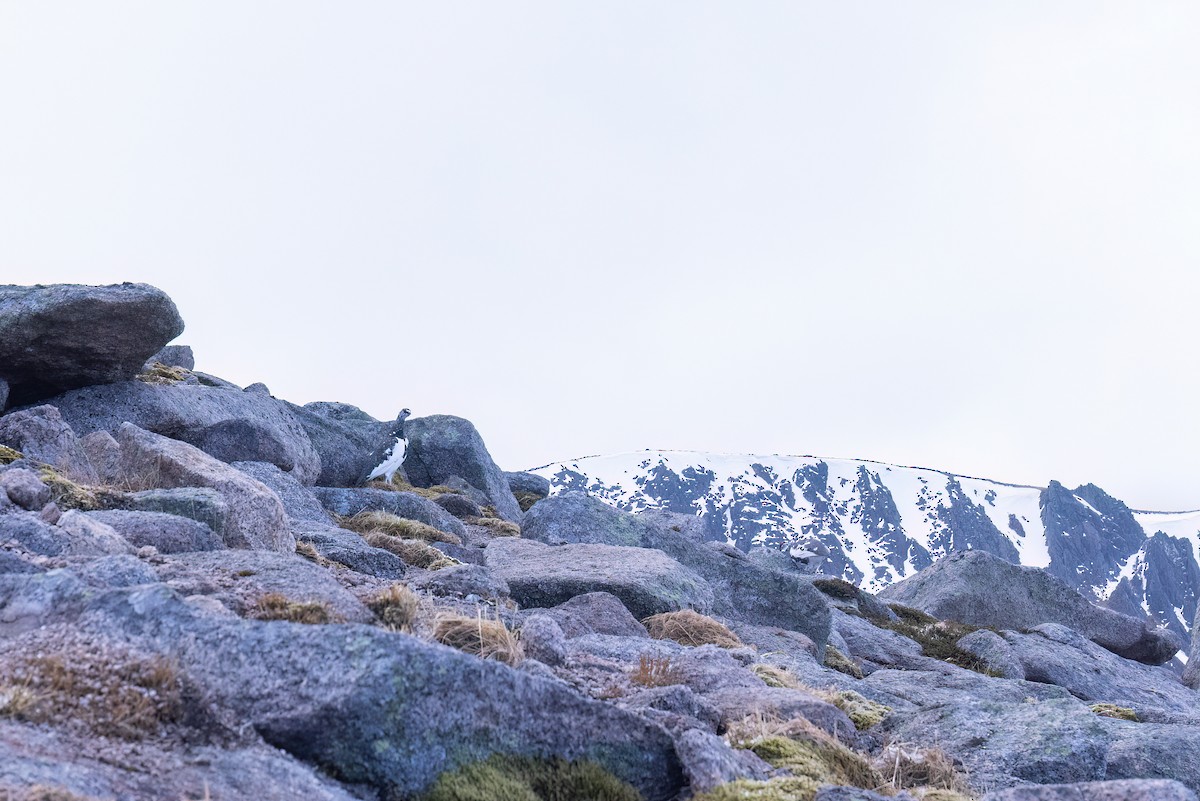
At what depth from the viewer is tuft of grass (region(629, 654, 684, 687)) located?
918 centimetres

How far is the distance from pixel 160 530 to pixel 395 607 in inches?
148

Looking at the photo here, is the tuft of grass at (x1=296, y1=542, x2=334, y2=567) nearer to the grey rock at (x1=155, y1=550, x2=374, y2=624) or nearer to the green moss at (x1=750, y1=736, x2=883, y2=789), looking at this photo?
the grey rock at (x1=155, y1=550, x2=374, y2=624)

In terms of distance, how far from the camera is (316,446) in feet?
98.8

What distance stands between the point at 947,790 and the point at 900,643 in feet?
58.2

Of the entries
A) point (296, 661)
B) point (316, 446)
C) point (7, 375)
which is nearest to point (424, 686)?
point (296, 661)

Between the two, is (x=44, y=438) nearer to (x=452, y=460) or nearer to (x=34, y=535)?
(x=34, y=535)

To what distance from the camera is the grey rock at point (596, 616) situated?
41.1 ft

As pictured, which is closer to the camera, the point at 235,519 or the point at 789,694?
the point at 789,694

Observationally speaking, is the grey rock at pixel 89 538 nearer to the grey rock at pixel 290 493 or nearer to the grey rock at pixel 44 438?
the grey rock at pixel 44 438

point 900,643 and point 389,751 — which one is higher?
point 389,751

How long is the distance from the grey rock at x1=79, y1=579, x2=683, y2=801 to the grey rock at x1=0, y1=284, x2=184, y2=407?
15801mm

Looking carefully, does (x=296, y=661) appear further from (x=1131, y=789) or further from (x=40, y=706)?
(x=1131, y=789)

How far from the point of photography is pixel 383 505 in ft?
74.7

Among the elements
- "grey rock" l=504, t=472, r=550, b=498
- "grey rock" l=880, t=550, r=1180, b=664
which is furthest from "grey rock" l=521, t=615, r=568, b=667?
"grey rock" l=504, t=472, r=550, b=498
